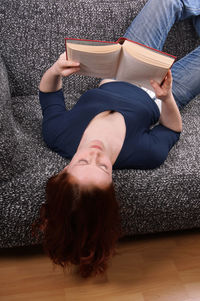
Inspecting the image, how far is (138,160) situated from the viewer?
1069mm

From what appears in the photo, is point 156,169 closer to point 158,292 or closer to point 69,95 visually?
point 158,292

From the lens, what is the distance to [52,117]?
117 cm

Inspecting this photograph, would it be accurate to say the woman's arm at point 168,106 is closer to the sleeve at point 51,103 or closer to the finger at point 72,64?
the finger at point 72,64

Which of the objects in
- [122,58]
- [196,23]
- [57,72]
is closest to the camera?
[122,58]

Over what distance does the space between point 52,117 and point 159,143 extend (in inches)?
16.9

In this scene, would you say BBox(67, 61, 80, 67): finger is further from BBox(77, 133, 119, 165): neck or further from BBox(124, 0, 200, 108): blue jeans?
BBox(124, 0, 200, 108): blue jeans

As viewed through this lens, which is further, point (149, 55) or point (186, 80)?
point (186, 80)

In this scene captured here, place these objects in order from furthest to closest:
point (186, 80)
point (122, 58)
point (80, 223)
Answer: point (186, 80)
point (122, 58)
point (80, 223)

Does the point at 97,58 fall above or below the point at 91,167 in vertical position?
above

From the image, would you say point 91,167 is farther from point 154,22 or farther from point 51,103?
point 154,22

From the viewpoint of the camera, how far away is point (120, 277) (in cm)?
117

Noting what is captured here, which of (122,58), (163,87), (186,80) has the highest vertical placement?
(122,58)

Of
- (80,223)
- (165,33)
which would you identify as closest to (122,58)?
(80,223)

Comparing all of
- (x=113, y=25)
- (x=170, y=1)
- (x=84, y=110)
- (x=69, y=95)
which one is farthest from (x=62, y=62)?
(x=170, y=1)
